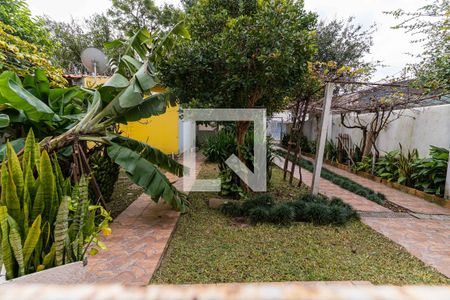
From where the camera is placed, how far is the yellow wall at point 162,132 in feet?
34.3

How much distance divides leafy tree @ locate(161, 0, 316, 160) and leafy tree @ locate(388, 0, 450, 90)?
2497 mm

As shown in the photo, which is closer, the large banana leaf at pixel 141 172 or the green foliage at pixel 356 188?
the large banana leaf at pixel 141 172

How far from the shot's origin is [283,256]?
3.05 metres

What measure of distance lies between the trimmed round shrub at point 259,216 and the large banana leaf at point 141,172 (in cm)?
143

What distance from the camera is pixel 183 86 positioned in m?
4.67

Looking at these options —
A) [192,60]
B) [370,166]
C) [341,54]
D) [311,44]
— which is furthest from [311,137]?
[192,60]

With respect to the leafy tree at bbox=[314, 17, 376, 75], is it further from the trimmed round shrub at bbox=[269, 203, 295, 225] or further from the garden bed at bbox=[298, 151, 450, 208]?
the trimmed round shrub at bbox=[269, 203, 295, 225]

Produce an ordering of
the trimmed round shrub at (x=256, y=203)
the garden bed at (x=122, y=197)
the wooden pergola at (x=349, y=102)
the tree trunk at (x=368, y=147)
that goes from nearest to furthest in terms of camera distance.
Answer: the trimmed round shrub at (x=256, y=203) → the garden bed at (x=122, y=197) → the wooden pergola at (x=349, y=102) → the tree trunk at (x=368, y=147)

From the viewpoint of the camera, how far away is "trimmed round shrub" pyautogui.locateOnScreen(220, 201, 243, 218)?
4492mm

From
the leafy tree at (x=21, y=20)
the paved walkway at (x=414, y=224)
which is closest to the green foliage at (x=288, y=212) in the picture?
the paved walkway at (x=414, y=224)

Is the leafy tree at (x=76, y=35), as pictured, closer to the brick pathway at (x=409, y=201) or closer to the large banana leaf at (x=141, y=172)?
the large banana leaf at (x=141, y=172)

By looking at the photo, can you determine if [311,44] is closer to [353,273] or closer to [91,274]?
[353,273]

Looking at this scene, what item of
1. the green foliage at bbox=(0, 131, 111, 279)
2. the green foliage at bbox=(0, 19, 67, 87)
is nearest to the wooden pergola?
the green foliage at bbox=(0, 131, 111, 279)

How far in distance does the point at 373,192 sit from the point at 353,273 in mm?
4202
